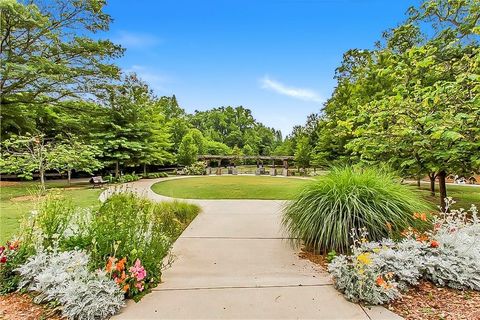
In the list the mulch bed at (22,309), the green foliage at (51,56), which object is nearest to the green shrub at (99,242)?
the mulch bed at (22,309)

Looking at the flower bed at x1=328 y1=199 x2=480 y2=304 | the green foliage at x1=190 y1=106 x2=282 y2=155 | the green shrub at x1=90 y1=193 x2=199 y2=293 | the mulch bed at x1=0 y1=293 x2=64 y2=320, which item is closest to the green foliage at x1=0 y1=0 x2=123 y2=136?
the green shrub at x1=90 y1=193 x2=199 y2=293

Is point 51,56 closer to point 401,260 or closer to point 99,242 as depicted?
point 99,242

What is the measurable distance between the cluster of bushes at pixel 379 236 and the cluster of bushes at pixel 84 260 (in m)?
1.94

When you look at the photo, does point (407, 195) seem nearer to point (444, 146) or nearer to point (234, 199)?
point (444, 146)

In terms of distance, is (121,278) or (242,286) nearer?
(121,278)

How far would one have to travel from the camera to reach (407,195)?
360 centimetres

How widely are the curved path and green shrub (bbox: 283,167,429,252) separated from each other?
431mm

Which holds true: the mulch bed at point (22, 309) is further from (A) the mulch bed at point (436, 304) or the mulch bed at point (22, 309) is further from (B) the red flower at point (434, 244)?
(B) the red flower at point (434, 244)

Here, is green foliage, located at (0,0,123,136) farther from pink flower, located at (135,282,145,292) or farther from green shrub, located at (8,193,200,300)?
pink flower, located at (135,282,145,292)

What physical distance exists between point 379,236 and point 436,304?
101cm

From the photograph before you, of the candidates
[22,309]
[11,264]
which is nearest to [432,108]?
[22,309]

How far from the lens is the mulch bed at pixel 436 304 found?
216 cm

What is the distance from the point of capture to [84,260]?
239 cm

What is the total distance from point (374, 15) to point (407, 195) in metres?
5.18
